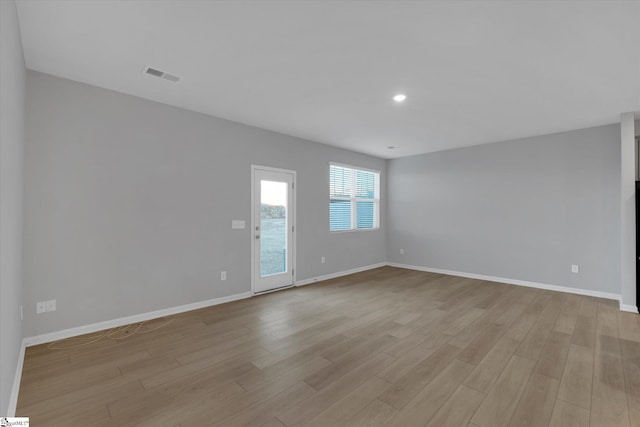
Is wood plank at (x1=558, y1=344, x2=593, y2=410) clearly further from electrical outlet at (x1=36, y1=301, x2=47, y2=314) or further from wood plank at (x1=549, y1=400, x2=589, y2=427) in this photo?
electrical outlet at (x1=36, y1=301, x2=47, y2=314)

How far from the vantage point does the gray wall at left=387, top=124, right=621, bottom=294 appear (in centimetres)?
444

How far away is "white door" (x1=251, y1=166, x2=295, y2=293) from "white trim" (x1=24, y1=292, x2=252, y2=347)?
Result: 2.06 ft

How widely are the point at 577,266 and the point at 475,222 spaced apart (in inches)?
67.3

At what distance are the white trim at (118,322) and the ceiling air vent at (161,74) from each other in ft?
9.07

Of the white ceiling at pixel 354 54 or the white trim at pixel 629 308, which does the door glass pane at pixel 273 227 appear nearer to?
the white ceiling at pixel 354 54

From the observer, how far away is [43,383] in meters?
2.16

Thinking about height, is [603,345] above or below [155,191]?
below

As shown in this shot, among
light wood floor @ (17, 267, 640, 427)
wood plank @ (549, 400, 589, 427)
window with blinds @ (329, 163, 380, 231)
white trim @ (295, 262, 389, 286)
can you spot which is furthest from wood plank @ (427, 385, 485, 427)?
window with blinds @ (329, 163, 380, 231)

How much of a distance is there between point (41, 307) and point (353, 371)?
3.14m

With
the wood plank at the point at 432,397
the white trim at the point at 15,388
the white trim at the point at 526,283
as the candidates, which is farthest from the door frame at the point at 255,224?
the white trim at the point at 526,283

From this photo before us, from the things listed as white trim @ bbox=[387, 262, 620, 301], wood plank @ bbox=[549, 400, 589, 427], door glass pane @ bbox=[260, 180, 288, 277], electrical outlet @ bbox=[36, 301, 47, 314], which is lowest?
wood plank @ bbox=[549, 400, 589, 427]

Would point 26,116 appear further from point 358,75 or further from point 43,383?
point 358,75

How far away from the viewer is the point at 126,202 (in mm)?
3293

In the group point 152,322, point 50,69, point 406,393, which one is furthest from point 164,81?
point 406,393
